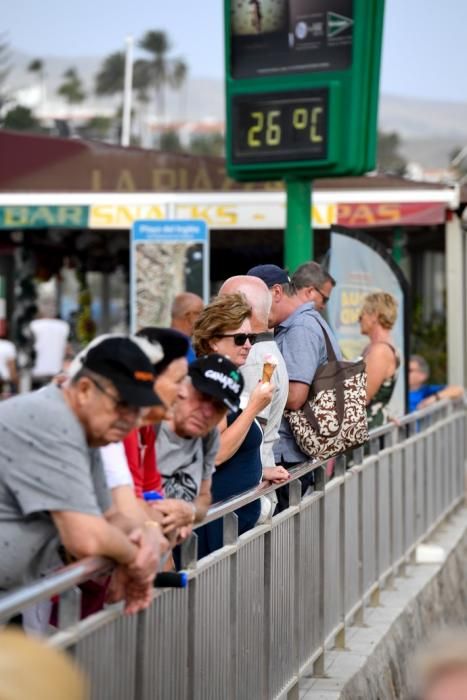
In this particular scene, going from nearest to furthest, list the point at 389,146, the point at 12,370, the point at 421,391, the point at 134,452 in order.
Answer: the point at 134,452 → the point at 421,391 → the point at 12,370 → the point at 389,146

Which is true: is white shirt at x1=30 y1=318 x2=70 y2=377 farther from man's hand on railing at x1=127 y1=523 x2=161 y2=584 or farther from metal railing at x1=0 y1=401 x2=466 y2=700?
man's hand on railing at x1=127 y1=523 x2=161 y2=584

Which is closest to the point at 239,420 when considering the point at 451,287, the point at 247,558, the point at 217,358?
the point at 247,558

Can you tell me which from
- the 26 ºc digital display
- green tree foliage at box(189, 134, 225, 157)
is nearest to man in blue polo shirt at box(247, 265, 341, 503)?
the 26 ºc digital display

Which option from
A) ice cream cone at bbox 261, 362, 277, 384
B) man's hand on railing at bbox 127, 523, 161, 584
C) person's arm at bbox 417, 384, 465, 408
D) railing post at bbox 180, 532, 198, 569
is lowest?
person's arm at bbox 417, 384, 465, 408

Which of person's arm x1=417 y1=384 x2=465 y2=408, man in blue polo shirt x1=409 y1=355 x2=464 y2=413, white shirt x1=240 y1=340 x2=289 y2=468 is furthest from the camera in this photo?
man in blue polo shirt x1=409 y1=355 x2=464 y2=413

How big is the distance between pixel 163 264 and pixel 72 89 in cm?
17532

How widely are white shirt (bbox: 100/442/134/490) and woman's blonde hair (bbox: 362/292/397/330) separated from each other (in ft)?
18.1

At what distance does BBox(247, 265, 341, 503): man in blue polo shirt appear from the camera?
7.21m

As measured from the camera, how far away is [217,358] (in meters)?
4.98

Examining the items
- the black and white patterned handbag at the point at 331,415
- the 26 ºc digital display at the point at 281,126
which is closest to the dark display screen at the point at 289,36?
the 26 ºc digital display at the point at 281,126

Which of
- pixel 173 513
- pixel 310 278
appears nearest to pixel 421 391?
pixel 310 278

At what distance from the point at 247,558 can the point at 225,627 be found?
0.37 meters

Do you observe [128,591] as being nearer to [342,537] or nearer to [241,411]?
[241,411]

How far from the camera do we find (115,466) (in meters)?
4.33
